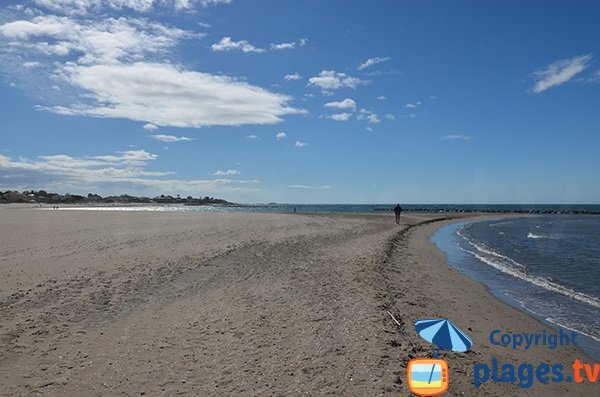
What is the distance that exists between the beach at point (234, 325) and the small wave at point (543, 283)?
257 cm

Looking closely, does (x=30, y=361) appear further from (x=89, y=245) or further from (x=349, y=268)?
(x=89, y=245)

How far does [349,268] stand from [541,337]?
7.45m

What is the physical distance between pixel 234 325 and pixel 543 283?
12.6m

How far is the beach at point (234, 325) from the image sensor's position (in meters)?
6.23

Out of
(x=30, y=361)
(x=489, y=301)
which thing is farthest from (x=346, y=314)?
(x=30, y=361)

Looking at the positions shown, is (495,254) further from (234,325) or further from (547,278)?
(234,325)

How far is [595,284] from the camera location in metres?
15.5

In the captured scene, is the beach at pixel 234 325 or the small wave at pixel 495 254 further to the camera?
the small wave at pixel 495 254

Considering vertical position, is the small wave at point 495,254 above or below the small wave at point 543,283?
above

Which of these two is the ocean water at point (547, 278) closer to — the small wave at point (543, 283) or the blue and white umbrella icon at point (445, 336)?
the small wave at point (543, 283)

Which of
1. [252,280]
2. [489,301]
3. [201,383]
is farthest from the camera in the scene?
[252,280]

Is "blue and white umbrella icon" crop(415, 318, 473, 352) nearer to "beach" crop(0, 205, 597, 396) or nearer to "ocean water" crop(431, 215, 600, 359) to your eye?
"beach" crop(0, 205, 597, 396)

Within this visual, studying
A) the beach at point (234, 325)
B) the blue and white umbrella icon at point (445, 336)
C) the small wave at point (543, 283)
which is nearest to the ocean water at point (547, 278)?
the small wave at point (543, 283)

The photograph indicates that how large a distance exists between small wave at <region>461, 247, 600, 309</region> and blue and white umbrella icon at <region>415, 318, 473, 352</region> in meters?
8.70
